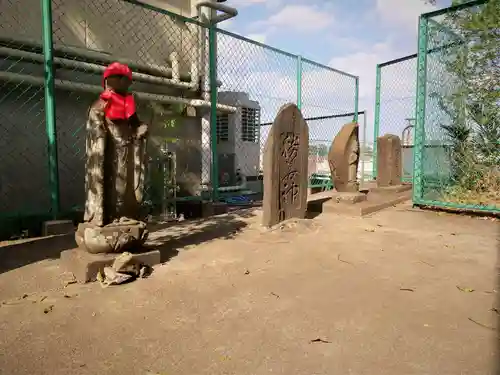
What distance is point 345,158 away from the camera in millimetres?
6434

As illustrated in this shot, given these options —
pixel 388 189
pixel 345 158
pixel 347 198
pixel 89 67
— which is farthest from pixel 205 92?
pixel 388 189

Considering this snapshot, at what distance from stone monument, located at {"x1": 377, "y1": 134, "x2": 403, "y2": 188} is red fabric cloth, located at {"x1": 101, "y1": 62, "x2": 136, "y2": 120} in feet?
22.2

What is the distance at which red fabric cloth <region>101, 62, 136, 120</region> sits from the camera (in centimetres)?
303

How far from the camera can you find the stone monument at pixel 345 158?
643 cm

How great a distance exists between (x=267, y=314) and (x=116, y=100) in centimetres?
213

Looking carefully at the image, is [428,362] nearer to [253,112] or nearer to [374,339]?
[374,339]

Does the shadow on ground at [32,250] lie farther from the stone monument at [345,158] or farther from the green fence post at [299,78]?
the green fence post at [299,78]

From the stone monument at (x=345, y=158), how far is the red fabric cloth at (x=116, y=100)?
4.22m

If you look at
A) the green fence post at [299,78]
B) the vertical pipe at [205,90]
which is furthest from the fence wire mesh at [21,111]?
the green fence post at [299,78]

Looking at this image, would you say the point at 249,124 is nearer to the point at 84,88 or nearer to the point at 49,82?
the point at 84,88

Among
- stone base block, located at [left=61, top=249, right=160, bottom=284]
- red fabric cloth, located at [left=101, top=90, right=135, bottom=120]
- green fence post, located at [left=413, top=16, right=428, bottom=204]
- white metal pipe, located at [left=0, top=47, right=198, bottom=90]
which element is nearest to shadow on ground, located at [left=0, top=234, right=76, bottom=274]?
stone base block, located at [left=61, top=249, right=160, bottom=284]

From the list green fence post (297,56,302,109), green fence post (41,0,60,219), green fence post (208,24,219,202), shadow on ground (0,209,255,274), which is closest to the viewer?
shadow on ground (0,209,255,274)

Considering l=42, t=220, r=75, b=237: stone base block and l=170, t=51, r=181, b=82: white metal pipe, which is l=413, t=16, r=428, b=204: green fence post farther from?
l=42, t=220, r=75, b=237: stone base block

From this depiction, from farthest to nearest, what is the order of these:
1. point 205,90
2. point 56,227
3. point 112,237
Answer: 1. point 205,90
2. point 56,227
3. point 112,237
